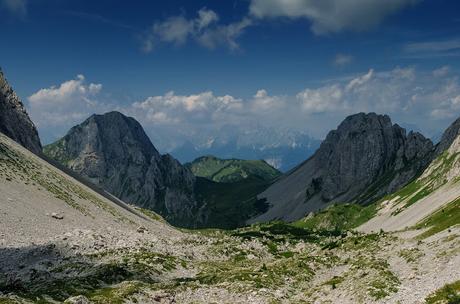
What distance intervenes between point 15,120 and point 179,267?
13233 cm

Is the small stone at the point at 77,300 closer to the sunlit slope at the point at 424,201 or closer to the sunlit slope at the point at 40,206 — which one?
Answer: the sunlit slope at the point at 40,206

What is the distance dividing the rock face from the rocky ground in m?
76.5

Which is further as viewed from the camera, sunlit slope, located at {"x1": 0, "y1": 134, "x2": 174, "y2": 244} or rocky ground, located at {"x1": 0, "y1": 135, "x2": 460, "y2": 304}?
sunlit slope, located at {"x1": 0, "y1": 134, "x2": 174, "y2": 244}

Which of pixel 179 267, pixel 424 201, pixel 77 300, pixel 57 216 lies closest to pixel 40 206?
pixel 57 216

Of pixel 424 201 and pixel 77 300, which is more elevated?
pixel 77 300

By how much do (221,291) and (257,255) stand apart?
4273cm

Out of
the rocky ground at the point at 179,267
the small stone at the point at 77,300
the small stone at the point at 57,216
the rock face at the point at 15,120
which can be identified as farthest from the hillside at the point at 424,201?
the rock face at the point at 15,120

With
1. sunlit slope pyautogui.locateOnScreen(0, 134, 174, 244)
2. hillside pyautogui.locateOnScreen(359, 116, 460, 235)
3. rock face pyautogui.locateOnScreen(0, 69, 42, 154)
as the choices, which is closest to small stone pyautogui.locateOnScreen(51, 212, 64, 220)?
sunlit slope pyautogui.locateOnScreen(0, 134, 174, 244)

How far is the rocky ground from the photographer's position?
4091cm

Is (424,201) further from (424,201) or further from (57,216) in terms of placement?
(57,216)

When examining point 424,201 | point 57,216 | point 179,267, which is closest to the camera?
point 179,267

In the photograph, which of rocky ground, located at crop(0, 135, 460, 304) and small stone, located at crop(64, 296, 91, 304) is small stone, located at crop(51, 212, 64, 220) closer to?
rocky ground, located at crop(0, 135, 460, 304)

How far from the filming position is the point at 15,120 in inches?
6624

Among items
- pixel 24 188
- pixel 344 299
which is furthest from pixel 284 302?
pixel 24 188
